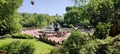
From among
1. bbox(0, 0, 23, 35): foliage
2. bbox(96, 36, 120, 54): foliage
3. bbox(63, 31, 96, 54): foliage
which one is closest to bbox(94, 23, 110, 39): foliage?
bbox(96, 36, 120, 54): foliage

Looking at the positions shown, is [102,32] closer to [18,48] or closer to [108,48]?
[108,48]

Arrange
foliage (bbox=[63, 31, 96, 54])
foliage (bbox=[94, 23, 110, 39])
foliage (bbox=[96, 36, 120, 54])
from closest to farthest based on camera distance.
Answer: foliage (bbox=[63, 31, 96, 54]) → foliage (bbox=[96, 36, 120, 54]) → foliage (bbox=[94, 23, 110, 39])

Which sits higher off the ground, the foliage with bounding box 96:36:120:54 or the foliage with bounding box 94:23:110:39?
the foliage with bounding box 96:36:120:54

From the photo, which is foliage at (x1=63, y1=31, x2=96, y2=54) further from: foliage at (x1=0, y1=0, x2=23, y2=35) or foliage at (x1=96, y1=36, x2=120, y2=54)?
foliage at (x1=0, y1=0, x2=23, y2=35)

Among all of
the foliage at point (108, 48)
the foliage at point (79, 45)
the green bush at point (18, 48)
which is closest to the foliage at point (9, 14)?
the green bush at point (18, 48)

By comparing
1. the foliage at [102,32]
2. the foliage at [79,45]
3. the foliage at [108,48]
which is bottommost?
the foliage at [102,32]

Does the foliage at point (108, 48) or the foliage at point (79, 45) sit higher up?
the foliage at point (79, 45)

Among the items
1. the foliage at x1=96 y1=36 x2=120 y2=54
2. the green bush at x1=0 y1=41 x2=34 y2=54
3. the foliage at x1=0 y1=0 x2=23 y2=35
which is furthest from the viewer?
the foliage at x1=0 y1=0 x2=23 y2=35

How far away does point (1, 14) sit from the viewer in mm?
42000

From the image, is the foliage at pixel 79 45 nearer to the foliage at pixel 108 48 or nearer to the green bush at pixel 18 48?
the foliage at pixel 108 48

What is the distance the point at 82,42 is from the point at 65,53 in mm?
1602

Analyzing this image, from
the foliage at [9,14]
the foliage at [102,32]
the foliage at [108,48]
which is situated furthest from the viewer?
the foliage at [9,14]

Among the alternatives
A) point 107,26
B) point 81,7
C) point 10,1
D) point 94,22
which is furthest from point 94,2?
point 94,22

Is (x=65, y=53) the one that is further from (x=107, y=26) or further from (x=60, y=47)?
(x=107, y=26)
